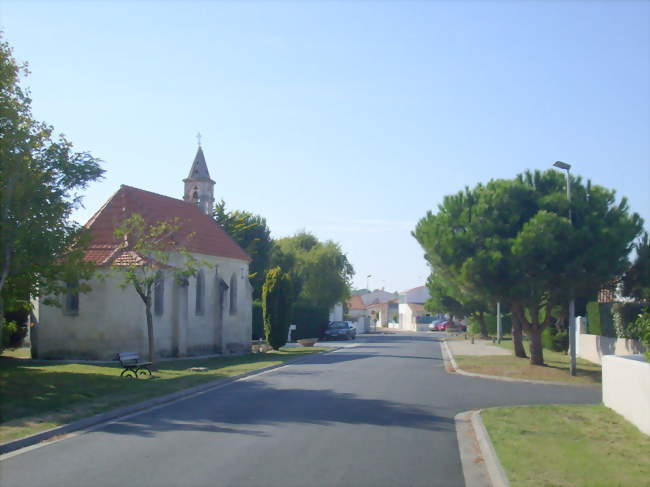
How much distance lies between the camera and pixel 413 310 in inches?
4085

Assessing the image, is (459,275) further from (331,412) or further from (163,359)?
(163,359)

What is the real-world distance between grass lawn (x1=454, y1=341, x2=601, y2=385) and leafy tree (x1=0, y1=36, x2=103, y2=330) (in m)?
14.5

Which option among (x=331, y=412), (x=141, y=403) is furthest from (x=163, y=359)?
(x=331, y=412)

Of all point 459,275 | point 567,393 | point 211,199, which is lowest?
point 567,393

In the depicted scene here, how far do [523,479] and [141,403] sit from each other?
30.2 feet

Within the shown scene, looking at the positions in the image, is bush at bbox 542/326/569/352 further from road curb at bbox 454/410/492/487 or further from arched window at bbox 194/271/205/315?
road curb at bbox 454/410/492/487

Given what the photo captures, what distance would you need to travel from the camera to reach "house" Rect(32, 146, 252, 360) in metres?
27.3

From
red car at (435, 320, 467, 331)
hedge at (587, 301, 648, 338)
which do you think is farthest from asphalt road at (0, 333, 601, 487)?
red car at (435, 320, 467, 331)

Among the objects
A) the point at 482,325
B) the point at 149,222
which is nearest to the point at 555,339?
the point at 482,325

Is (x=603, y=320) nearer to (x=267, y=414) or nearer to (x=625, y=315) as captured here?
(x=625, y=315)

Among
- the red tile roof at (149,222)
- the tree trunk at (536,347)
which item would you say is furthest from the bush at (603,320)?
the red tile roof at (149,222)

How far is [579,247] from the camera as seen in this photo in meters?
22.1

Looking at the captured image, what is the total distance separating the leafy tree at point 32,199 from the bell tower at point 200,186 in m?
22.6

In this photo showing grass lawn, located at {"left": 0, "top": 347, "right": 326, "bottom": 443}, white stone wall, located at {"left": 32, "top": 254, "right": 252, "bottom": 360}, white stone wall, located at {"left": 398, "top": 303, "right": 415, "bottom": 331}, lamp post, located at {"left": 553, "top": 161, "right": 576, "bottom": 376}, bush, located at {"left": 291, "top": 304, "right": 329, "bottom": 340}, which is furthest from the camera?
white stone wall, located at {"left": 398, "top": 303, "right": 415, "bottom": 331}
